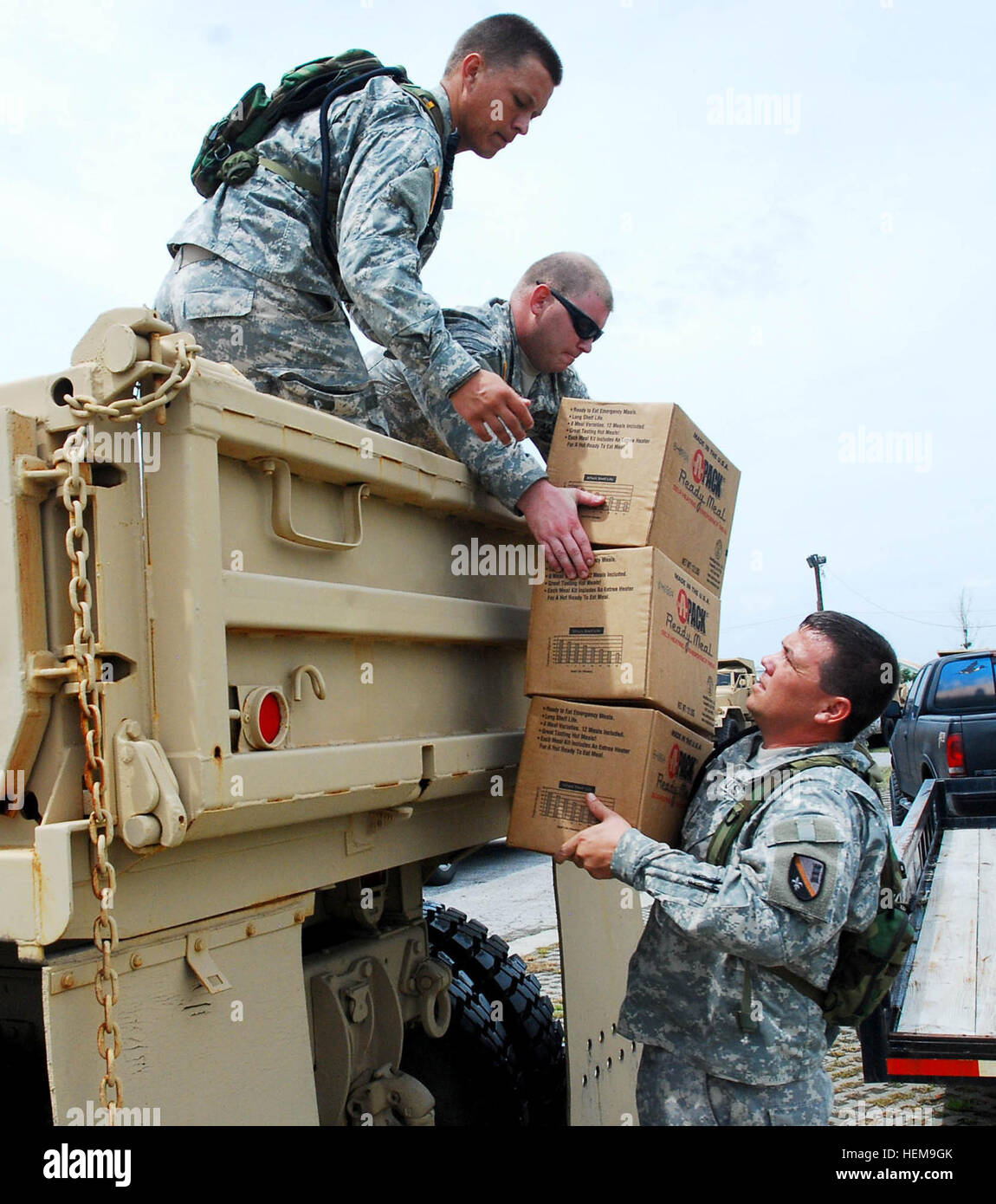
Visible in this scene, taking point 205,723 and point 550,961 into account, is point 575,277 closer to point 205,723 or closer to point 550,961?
point 205,723

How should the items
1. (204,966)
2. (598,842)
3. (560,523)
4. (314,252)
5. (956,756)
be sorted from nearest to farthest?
1. (204,966)
2. (598,842)
3. (560,523)
4. (314,252)
5. (956,756)

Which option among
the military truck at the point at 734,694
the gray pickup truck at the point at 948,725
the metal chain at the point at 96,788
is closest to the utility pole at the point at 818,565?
the military truck at the point at 734,694

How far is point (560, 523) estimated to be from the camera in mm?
2545

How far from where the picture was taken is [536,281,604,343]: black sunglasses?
10.3 ft

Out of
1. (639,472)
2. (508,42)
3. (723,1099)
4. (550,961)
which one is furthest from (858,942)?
(550,961)

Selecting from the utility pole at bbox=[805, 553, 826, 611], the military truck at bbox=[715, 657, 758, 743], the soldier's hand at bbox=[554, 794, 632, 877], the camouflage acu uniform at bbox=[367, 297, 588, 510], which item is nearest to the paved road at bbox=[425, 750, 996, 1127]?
the soldier's hand at bbox=[554, 794, 632, 877]

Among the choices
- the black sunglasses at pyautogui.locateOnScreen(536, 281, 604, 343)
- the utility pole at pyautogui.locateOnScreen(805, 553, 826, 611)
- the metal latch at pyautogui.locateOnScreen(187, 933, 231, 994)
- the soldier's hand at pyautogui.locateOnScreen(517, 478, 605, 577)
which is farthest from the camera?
the utility pole at pyautogui.locateOnScreen(805, 553, 826, 611)

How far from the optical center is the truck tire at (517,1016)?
3.23 meters

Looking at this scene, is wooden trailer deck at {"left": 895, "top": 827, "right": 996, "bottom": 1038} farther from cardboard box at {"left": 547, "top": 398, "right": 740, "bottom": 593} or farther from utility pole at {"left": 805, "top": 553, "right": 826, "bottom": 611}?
utility pole at {"left": 805, "top": 553, "right": 826, "bottom": 611}

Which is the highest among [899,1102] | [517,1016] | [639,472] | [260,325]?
[260,325]

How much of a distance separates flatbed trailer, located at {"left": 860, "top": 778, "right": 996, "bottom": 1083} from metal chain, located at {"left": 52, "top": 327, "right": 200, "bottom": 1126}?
1977 mm

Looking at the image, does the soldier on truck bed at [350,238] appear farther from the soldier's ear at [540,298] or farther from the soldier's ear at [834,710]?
the soldier's ear at [834,710]

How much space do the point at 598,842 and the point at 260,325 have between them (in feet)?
4.54

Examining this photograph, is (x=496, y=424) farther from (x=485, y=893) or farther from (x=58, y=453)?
(x=485, y=893)
